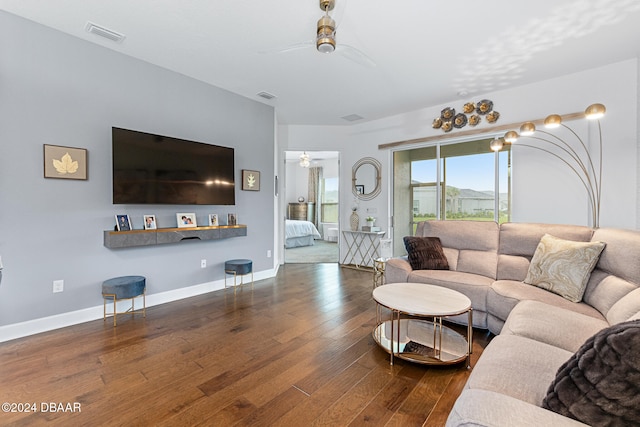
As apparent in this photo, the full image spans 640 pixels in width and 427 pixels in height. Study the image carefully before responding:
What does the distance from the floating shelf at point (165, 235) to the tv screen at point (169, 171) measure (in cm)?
32

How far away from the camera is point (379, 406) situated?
1635mm

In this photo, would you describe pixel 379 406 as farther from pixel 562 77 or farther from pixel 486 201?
pixel 562 77

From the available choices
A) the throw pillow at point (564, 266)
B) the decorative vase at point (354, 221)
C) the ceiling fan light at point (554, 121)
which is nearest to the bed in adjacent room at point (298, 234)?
the decorative vase at point (354, 221)

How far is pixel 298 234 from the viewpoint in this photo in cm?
761

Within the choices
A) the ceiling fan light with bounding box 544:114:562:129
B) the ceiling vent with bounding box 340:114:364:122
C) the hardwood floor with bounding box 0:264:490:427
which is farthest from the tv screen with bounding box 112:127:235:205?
the ceiling fan light with bounding box 544:114:562:129

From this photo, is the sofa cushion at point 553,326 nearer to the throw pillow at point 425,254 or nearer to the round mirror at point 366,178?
the throw pillow at point 425,254

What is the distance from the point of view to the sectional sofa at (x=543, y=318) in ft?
2.61

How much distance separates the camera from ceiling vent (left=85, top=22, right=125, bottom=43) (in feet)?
8.39

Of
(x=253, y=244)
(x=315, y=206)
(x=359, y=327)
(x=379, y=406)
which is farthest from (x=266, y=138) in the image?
(x=315, y=206)

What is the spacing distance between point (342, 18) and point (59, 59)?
8.80 ft

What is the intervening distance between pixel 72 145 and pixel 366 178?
432 centimetres

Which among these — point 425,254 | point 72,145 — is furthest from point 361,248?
point 72,145

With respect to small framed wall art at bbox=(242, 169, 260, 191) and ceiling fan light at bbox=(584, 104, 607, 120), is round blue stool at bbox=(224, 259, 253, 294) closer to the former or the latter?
small framed wall art at bbox=(242, 169, 260, 191)

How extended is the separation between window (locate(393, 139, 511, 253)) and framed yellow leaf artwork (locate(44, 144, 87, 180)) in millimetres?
4485
